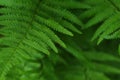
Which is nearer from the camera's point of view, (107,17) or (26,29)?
(26,29)

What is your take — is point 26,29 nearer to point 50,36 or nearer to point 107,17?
point 50,36

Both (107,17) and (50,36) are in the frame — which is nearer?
(50,36)

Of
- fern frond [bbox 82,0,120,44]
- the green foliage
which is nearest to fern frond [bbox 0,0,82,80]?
the green foliage

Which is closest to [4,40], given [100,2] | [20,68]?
[20,68]

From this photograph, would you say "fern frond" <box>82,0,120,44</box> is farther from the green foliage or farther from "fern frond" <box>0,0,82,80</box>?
"fern frond" <box>0,0,82,80</box>

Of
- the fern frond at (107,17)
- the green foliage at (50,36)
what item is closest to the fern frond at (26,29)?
the green foliage at (50,36)

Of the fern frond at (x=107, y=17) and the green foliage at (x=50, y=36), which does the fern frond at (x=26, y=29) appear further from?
the fern frond at (x=107, y=17)

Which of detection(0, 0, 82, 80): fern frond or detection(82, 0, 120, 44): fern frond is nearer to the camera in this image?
detection(0, 0, 82, 80): fern frond

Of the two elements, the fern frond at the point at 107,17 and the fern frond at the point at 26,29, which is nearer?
the fern frond at the point at 26,29

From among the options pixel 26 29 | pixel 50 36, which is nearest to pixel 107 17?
pixel 50 36
